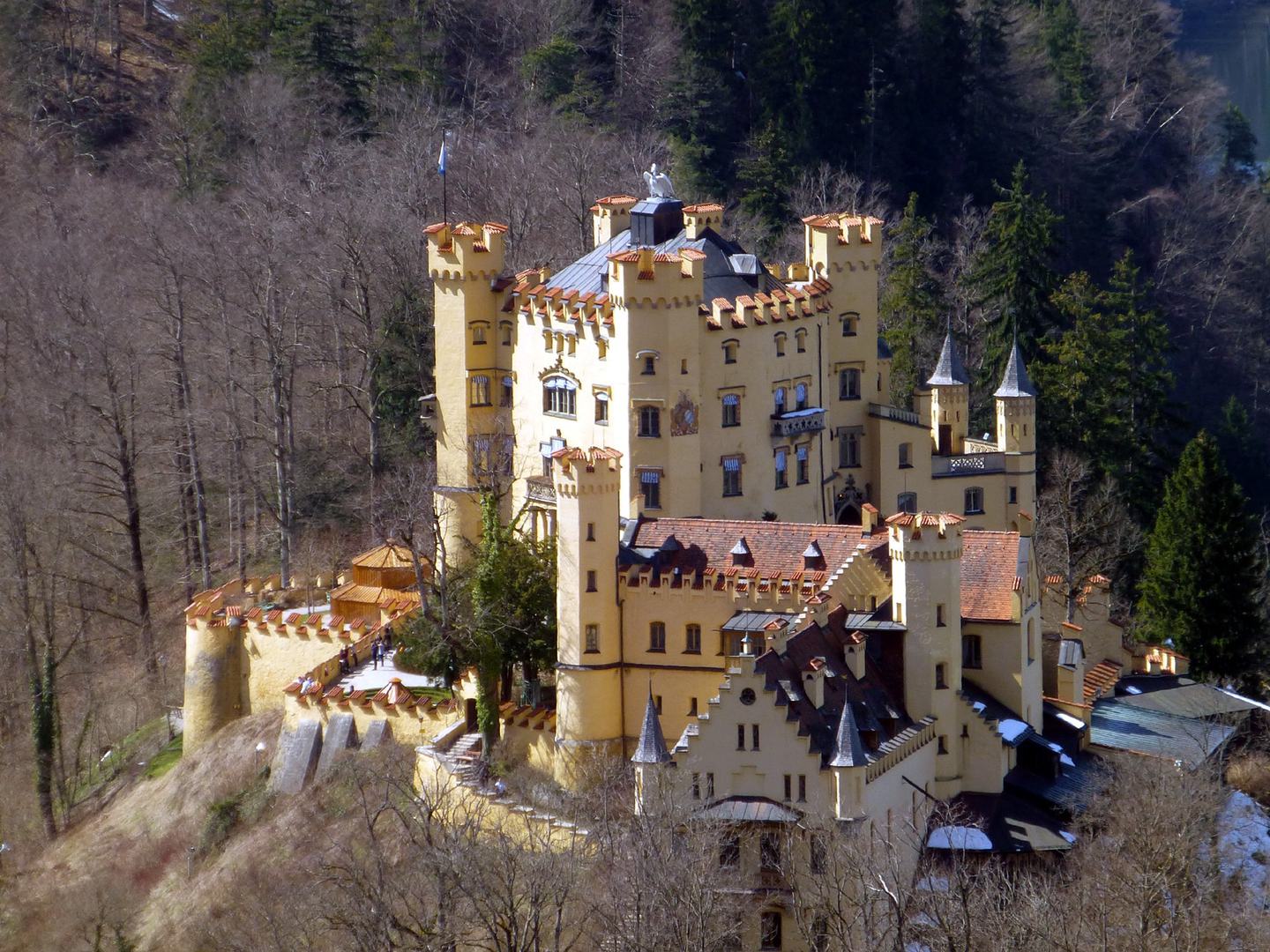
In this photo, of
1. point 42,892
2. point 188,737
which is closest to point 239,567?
point 188,737

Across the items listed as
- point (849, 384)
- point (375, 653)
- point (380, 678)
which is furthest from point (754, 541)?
point (849, 384)

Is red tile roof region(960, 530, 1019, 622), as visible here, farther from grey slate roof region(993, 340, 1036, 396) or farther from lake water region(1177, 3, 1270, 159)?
lake water region(1177, 3, 1270, 159)

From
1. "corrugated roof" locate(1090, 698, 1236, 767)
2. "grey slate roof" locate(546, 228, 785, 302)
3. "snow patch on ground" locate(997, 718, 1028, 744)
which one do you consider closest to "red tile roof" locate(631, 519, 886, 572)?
"snow patch on ground" locate(997, 718, 1028, 744)

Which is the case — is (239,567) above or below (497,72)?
below

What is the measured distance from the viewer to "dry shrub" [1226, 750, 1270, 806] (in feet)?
244

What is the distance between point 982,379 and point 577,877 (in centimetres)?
3874

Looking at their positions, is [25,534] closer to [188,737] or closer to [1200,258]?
[188,737]

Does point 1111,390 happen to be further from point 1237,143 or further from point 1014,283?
point 1237,143

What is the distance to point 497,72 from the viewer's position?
120 meters

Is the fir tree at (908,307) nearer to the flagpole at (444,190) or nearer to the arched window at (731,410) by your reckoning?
the flagpole at (444,190)

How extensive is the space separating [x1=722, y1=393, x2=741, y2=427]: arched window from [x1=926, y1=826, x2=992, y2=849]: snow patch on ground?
15.4m

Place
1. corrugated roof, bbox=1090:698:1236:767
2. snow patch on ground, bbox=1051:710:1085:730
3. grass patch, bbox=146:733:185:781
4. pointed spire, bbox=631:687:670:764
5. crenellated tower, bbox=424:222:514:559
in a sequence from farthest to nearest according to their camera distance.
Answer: grass patch, bbox=146:733:185:781, crenellated tower, bbox=424:222:514:559, corrugated roof, bbox=1090:698:1236:767, snow patch on ground, bbox=1051:710:1085:730, pointed spire, bbox=631:687:670:764

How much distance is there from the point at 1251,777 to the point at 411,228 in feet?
116

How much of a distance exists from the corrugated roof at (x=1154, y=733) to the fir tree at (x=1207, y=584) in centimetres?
615
